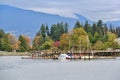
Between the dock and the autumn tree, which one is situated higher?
the autumn tree

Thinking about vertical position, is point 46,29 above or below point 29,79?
above

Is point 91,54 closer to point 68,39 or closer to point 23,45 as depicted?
point 68,39

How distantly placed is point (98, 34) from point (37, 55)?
76.8 feet

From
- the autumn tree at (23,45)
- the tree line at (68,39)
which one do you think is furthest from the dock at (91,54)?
the autumn tree at (23,45)

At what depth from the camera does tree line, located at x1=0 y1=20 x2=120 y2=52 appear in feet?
352

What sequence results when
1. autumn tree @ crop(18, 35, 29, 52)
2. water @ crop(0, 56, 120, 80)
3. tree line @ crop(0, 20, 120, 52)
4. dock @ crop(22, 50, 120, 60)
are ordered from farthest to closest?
autumn tree @ crop(18, 35, 29, 52), tree line @ crop(0, 20, 120, 52), dock @ crop(22, 50, 120, 60), water @ crop(0, 56, 120, 80)

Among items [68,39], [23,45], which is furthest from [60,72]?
[23,45]

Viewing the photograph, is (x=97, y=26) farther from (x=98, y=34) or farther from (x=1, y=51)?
(x=1, y=51)

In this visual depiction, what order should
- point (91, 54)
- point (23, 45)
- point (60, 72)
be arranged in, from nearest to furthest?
point (60, 72), point (91, 54), point (23, 45)

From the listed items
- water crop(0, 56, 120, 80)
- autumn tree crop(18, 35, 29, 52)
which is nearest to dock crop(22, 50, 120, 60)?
autumn tree crop(18, 35, 29, 52)

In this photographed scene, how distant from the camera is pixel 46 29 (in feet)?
445

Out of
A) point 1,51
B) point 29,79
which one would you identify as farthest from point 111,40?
point 29,79

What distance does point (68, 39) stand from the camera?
4267 inches

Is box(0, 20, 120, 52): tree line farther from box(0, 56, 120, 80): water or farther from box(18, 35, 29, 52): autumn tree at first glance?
box(0, 56, 120, 80): water
